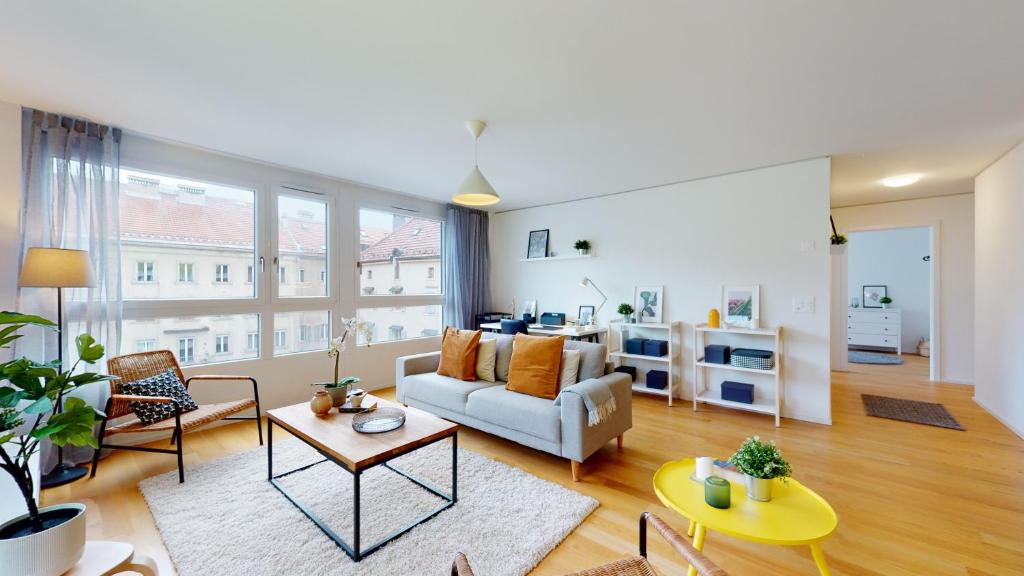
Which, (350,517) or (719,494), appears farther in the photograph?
(350,517)

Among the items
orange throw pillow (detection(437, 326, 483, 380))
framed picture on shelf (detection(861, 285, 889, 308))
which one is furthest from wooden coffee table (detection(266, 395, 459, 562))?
framed picture on shelf (detection(861, 285, 889, 308))

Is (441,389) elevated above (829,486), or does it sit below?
above

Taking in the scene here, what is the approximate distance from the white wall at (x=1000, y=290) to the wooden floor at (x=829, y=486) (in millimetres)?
308

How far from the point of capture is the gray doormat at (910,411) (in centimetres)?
365

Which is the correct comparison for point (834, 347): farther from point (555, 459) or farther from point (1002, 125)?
point (555, 459)

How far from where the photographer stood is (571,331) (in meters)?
4.44

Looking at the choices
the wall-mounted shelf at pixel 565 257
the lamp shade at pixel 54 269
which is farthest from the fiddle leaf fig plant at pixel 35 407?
the wall-mounted shelf at pixel 565 257

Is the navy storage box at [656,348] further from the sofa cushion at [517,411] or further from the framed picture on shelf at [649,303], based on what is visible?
the sofa cushion at [517,411]

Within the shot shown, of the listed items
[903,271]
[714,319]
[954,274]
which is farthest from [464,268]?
[903,271]

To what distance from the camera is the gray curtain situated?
5578mm

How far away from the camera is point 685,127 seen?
116 inches

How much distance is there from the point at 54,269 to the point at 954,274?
8.71m

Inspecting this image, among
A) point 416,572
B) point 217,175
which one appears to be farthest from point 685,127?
point 217,175

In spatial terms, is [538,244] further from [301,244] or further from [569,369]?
[301,244]
